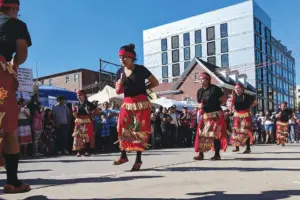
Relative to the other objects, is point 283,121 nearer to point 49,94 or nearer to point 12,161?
point 49,94

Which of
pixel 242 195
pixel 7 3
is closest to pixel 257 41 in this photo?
pixel 242 195

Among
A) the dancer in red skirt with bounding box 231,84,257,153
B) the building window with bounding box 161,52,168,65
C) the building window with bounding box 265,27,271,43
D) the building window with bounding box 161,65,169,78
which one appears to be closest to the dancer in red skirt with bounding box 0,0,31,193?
the dancer in red skirt with bounding box 231,84,257,153

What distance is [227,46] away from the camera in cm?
7156

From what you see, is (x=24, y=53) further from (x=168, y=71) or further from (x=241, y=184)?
(x=168, y=71)

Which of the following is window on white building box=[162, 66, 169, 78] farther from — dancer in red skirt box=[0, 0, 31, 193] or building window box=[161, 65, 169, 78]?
dancer in red skirt box=[0, 0, 31, 193]

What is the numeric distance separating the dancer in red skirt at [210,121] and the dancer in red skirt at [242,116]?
2.05 metres

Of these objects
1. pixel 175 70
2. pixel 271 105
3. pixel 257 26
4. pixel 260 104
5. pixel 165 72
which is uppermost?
pixel 257 26

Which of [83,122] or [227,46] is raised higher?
[227,46]

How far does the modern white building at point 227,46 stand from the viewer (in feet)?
224

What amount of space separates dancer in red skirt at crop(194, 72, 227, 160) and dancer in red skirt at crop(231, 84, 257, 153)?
2048 mm

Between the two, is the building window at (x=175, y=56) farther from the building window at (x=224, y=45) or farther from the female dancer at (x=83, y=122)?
the female dancer at (x=83, y=122)

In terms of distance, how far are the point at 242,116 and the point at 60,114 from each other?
5.75 meters

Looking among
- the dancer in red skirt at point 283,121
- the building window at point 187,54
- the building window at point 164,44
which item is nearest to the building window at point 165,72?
the building window at point 164,44

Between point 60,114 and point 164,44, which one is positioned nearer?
point 60,114
